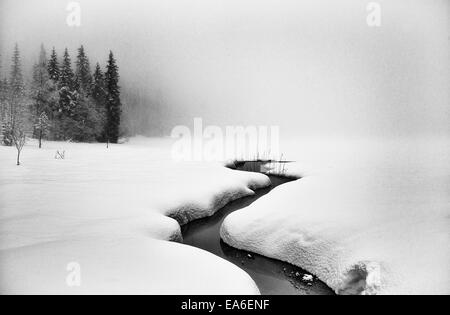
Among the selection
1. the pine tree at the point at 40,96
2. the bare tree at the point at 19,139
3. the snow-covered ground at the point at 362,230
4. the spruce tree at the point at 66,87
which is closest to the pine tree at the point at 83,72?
the spruce tree at the point at 66,87

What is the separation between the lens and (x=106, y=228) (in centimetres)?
1004

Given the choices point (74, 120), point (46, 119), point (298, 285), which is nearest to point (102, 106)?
point (74, 120)

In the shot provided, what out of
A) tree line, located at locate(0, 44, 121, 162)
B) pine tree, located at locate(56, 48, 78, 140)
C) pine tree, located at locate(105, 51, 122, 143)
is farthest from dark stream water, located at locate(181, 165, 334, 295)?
pine tree, located at locate(56, 48, 78, 140)

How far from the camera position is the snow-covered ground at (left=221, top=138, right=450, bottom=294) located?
6.93 meters

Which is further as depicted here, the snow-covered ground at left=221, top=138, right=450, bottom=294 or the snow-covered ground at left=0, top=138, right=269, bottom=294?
the snow-covered ground at left=221, top=138, right=450, bottom=294

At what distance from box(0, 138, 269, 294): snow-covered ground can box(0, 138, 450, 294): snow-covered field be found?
0.04 m

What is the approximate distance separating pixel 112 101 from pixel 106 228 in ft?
90.2

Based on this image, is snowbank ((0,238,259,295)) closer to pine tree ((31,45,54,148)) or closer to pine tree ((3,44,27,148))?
pine tree ((3,44,27,148))

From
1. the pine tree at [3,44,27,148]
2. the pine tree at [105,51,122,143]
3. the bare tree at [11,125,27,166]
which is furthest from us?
the pine tree at [105,51,122,143]

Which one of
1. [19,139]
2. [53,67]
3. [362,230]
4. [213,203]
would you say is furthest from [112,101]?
[362,230]

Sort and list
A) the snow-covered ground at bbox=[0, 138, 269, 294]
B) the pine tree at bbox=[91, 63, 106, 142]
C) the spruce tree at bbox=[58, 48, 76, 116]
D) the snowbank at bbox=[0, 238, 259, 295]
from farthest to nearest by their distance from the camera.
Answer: the pine tree at bbox=[91, 63, 106, 142], the spruce tree at bbox=[58, 48, 76, 116], the snow-covered ground at bbox=[0, 138, 269, 294], the snowbank at bbox=[0, 238, 259, 295]

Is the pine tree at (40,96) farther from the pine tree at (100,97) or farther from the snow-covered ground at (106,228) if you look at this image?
the snow-covered ground at (106,228)
